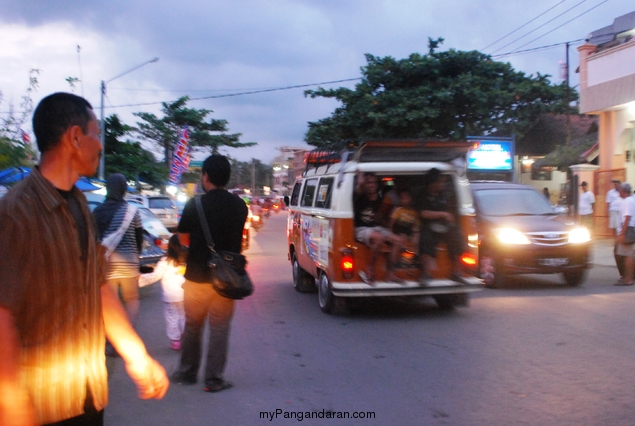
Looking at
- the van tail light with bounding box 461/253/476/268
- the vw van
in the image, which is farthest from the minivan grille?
the van tail light with bounding box 461/253/476/268

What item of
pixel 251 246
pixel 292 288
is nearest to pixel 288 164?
pixel 251 246

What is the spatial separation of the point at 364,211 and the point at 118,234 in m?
3.90

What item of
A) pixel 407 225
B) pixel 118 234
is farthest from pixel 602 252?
pixel 118 234

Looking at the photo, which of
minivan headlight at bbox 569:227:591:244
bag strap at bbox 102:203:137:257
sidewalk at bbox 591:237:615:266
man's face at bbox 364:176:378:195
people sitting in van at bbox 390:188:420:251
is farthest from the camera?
sidewalk at bbox 591:237:615:266

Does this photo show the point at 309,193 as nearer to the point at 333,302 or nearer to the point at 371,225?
the point at 371,225

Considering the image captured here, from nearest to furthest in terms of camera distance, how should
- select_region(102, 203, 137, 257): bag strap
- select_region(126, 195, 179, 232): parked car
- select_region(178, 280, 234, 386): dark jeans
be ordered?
select_region(178, 280, 234, 386): dark jeans
select_region(102, 203, 137, 257): bag strap
select_region(126, 195, 179, 232): parked car

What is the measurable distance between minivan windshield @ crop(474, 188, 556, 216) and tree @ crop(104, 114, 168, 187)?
2274 centimetres

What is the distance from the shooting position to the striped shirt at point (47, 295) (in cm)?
212

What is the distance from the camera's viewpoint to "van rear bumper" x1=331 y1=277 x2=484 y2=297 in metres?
8.05

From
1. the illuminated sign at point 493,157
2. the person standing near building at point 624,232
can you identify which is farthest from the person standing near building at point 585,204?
the person standing near building at point 624,232

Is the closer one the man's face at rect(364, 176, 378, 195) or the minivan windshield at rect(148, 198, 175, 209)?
the man's face at rect(364, 176, 378, 195)

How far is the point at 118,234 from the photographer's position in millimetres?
5945

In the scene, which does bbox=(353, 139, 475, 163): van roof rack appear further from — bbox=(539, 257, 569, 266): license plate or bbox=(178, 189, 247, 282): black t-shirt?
bbox=(539, 257, 569, 266): license plate

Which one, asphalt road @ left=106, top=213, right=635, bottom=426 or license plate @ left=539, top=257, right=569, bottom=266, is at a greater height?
license plate @ left=539, top=257, right=569, bottom=266
